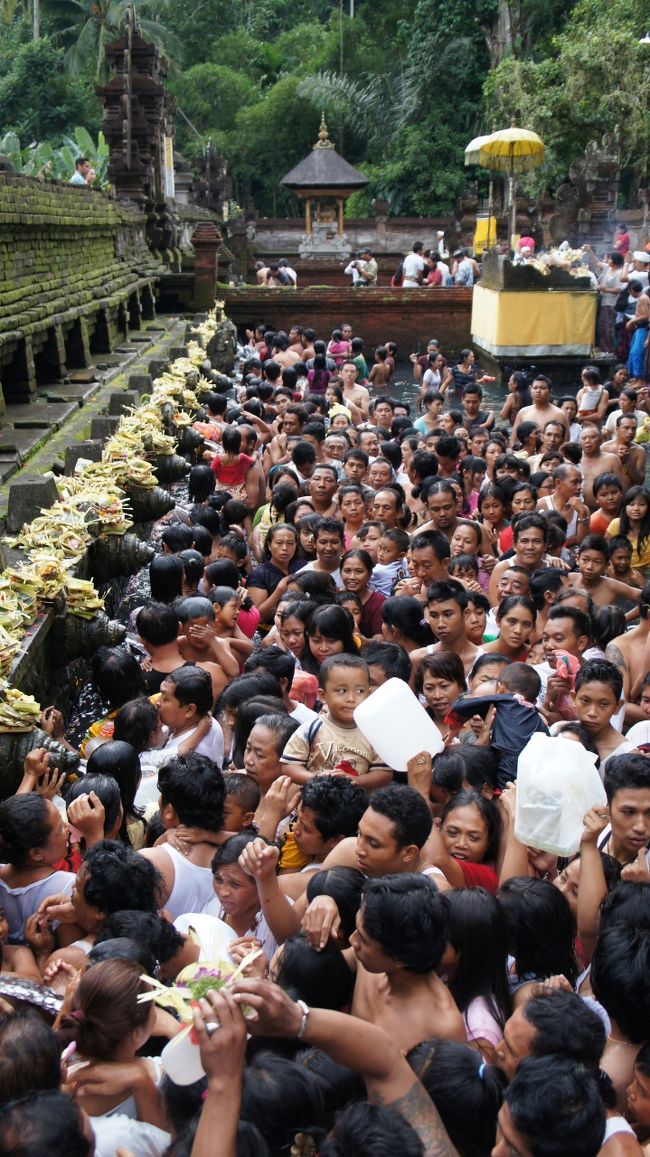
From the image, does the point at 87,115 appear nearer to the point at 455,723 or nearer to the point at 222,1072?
the point at 455,723

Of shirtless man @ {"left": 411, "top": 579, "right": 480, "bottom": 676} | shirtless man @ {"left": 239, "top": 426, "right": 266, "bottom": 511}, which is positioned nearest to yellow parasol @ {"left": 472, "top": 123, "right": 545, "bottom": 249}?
shirtless man @ {"left": 239, "top": 426, "right": 266, "bottom": 511}

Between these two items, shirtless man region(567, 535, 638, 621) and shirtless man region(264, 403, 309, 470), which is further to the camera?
shirtless man region(264, 403, 309, 470)

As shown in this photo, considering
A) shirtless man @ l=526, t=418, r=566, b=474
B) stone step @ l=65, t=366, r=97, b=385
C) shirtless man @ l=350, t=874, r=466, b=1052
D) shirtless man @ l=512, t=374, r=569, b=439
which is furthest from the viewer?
stone step @ l=65, t=366, r=97, b=385

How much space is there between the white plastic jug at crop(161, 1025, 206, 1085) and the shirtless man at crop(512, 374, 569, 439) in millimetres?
9433

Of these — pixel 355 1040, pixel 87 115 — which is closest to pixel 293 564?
pixel 355 1040

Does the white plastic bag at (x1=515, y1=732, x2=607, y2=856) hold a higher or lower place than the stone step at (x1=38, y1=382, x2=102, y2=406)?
lower

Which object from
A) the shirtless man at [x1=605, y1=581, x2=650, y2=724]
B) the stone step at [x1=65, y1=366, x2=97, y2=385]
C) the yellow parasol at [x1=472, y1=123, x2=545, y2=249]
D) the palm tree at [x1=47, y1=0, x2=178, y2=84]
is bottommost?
the shirtless man at [x1=605, y1=581, x2=650, y2=724]

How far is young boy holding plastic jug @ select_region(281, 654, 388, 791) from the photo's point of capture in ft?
15.5

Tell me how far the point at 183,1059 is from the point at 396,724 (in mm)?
1923

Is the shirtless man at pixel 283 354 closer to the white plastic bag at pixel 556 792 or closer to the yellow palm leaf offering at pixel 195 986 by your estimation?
the white plastic bag at pixel 556 792

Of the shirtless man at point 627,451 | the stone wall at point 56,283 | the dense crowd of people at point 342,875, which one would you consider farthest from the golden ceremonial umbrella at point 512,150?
the dense crowd of people at point 342,875

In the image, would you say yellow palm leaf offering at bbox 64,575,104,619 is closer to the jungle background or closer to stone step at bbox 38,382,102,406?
stone step at bbox 38,382,102,406

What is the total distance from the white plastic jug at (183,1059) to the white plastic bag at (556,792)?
162 cm

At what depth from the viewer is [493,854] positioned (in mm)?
4266
